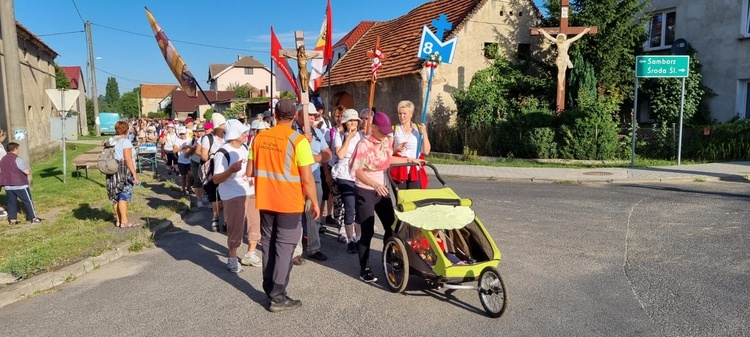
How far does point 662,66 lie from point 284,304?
14.1 metres

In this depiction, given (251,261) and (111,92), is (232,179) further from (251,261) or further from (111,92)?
(111,92)

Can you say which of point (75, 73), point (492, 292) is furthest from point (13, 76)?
point (75, 73)

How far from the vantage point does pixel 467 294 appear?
16.9ft

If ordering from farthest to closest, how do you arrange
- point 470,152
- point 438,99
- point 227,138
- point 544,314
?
1. point 438,99
2. point 470,152
3. point 227,138
4. point 544,314

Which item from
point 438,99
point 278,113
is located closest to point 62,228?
point 278,113

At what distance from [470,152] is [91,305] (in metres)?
15.5

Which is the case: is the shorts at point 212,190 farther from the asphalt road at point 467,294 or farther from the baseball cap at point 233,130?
the baseball cap at point 233,130

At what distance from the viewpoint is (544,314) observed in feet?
15.0

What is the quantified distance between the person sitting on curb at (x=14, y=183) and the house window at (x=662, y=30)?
69.7ft

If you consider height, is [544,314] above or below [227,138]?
below

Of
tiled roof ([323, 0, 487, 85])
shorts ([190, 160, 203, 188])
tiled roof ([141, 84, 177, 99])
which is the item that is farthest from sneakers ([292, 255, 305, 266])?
tiled roof ([141, 84, 177, 99])

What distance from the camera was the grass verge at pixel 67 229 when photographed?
638cm

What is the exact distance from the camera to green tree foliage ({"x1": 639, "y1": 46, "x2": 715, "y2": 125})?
62.4ft

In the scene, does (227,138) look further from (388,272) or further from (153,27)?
(153,27)
